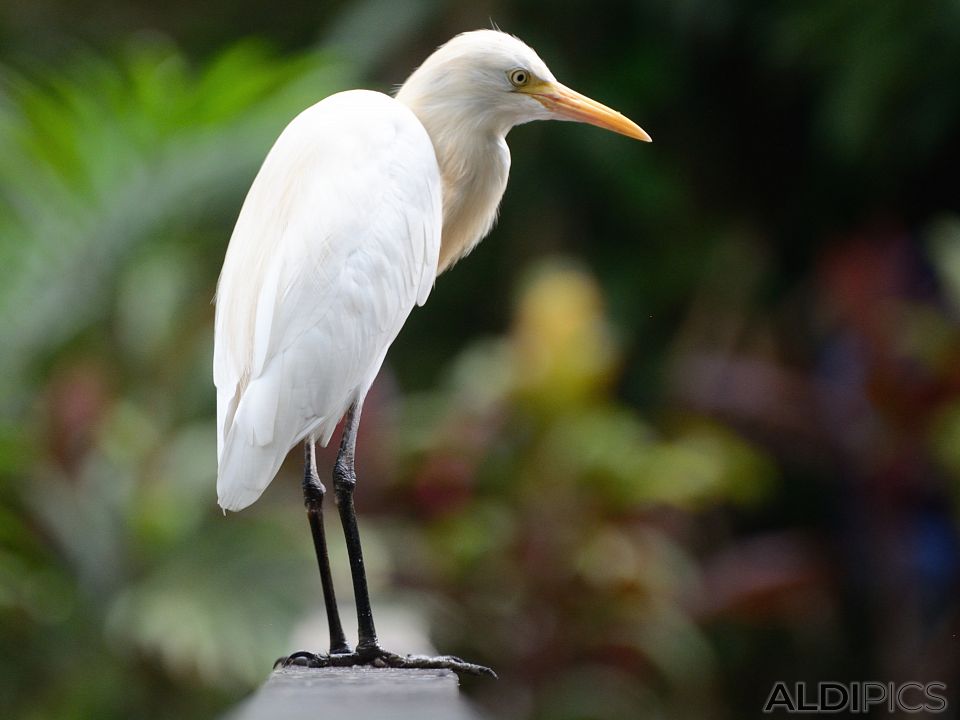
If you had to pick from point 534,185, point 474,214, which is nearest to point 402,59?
point 534,185

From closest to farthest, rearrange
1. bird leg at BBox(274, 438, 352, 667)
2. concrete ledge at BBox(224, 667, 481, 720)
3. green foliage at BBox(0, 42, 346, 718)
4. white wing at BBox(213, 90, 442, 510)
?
concrete ledge at BBox(224, 667, 481, 720) → white wing at BBox(213, 90, 442, 510) → bird leg at BBox(274, 438, 352, 667) → green foliage at BBox(0, 42, 346, 718)

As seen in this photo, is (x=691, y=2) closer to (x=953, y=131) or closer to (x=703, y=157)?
(x=703, y=157)

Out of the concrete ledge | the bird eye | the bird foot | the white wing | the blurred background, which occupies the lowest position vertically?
the concrete ledge

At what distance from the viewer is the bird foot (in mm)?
1665

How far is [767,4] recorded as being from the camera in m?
6.25

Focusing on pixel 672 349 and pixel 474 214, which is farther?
pixel 672 349

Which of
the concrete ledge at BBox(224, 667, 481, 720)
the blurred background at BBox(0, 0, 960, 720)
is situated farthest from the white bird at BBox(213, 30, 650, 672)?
the blurred background at BBox(0, 0, 960, 720)

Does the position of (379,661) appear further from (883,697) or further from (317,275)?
(883,697)

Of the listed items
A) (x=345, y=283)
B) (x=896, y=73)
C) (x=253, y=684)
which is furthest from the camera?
(x=896, y=73)

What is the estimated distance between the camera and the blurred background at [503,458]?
Result: 134 inches

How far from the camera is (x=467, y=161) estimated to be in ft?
5.92

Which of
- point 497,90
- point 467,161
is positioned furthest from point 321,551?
point 497,90

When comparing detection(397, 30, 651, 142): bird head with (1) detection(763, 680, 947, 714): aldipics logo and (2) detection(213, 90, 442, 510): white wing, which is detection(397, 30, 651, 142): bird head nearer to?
(2) detection(213, 90, 442, 510): white wing

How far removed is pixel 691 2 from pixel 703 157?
933 mm
